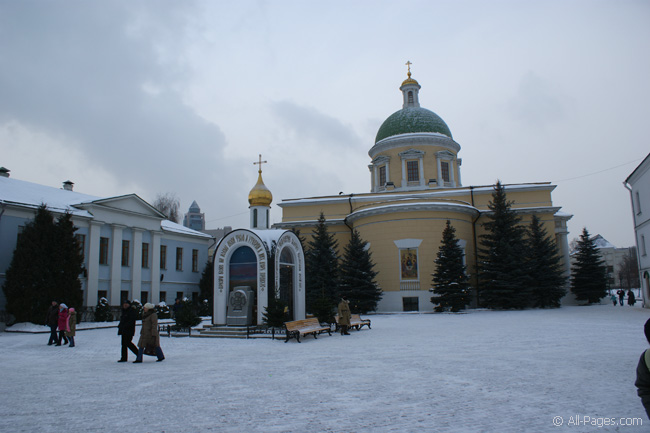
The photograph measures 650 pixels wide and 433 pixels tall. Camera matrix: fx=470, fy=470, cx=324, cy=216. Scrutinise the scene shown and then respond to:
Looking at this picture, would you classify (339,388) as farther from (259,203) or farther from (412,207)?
(412,207)

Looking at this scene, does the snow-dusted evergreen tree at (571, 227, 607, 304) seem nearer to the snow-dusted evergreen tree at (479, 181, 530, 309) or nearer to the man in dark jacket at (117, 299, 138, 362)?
the snow-dusted evergreen tree at (479, 181, 530, 309)

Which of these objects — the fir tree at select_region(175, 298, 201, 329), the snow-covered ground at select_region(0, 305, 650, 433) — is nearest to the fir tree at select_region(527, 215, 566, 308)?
the snow-covered ground at select_region(0, 305, 650, 433)

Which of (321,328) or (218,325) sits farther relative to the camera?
(218,325)

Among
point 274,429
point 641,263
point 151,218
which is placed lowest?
point 274,429

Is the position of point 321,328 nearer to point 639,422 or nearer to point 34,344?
point 34,344

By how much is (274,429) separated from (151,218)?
27355 mm

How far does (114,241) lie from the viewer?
27219mm

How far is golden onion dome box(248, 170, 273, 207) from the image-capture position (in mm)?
20047

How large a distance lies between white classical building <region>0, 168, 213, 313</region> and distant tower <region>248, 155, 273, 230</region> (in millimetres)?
9846

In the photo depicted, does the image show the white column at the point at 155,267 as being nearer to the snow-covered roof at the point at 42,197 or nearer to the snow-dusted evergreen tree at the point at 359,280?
the snow-covered roof at the point at 42,197

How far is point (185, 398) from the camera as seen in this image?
652 centimetres

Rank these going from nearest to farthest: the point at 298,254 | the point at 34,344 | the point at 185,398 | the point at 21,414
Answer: the point at 21,414, the point at 185,398, the point at 34,344, the point at 298,254

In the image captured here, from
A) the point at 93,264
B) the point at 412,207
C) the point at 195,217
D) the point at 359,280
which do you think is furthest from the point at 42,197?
the point at 195,217

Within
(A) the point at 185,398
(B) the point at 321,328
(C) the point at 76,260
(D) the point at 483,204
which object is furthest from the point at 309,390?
(D) the point at 483,204
